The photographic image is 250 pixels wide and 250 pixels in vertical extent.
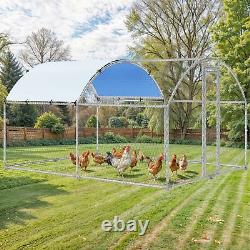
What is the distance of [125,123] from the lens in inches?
1137

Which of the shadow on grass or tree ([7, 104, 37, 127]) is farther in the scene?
tree ([7, 104, 37, 127])

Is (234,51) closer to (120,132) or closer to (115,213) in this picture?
(120,132)

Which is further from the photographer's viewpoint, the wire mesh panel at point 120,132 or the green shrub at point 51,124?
the green shrub at point 51,124

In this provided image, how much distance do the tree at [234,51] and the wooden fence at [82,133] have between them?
232 centimetres

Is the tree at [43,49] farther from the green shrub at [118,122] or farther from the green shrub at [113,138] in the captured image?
the green shrub at [113,138]

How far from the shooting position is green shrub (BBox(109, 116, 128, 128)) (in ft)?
93.2

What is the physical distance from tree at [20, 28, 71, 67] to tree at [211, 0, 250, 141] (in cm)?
1650

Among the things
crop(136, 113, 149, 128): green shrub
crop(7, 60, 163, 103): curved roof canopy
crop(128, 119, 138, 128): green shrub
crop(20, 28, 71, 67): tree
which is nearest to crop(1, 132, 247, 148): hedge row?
crop(128, 119, 138, 128): green shrub

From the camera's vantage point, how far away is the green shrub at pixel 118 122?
28.4 meters

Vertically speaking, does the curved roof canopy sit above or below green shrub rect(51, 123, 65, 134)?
above

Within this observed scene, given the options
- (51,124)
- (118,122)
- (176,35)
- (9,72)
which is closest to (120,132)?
(118,122)

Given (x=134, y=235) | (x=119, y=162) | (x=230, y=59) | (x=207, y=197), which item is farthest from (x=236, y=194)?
(x=230, y=59)

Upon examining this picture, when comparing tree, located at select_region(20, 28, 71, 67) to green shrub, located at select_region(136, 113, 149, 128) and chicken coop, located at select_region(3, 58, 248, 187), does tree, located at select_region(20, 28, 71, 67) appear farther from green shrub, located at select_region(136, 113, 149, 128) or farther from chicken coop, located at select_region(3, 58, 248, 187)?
green shrub, located at select_region(136, 113, 149, 128)

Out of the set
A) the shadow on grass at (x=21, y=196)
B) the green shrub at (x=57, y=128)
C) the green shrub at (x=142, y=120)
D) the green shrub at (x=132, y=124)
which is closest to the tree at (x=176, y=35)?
the green shrub at (x=142, y=120)
